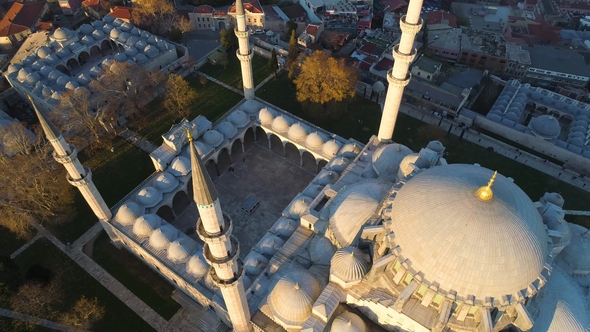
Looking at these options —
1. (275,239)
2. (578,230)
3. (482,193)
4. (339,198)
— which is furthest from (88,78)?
(578,230)

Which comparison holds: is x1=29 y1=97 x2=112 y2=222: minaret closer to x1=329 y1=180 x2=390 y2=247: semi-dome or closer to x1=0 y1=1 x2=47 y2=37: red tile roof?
x1=329 y1=180 x2=390 y2=247: semi-dome

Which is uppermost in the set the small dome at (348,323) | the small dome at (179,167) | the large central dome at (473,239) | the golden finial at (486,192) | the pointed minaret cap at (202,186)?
the pointed minaret cap at (202,186)

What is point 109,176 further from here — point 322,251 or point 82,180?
point 322,251

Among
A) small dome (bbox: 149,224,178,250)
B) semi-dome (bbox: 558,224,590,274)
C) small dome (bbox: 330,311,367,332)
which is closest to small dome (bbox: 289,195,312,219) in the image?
small dome (bbox: 330,311,367,332)

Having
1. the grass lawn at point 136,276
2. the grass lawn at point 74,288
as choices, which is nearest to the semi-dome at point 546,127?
the grass lawn at point 136,276

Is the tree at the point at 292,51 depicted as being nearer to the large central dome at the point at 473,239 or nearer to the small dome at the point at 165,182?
the small dome at the point at 165,182

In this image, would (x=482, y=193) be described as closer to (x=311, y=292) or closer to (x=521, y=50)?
(x=311, y=292)
